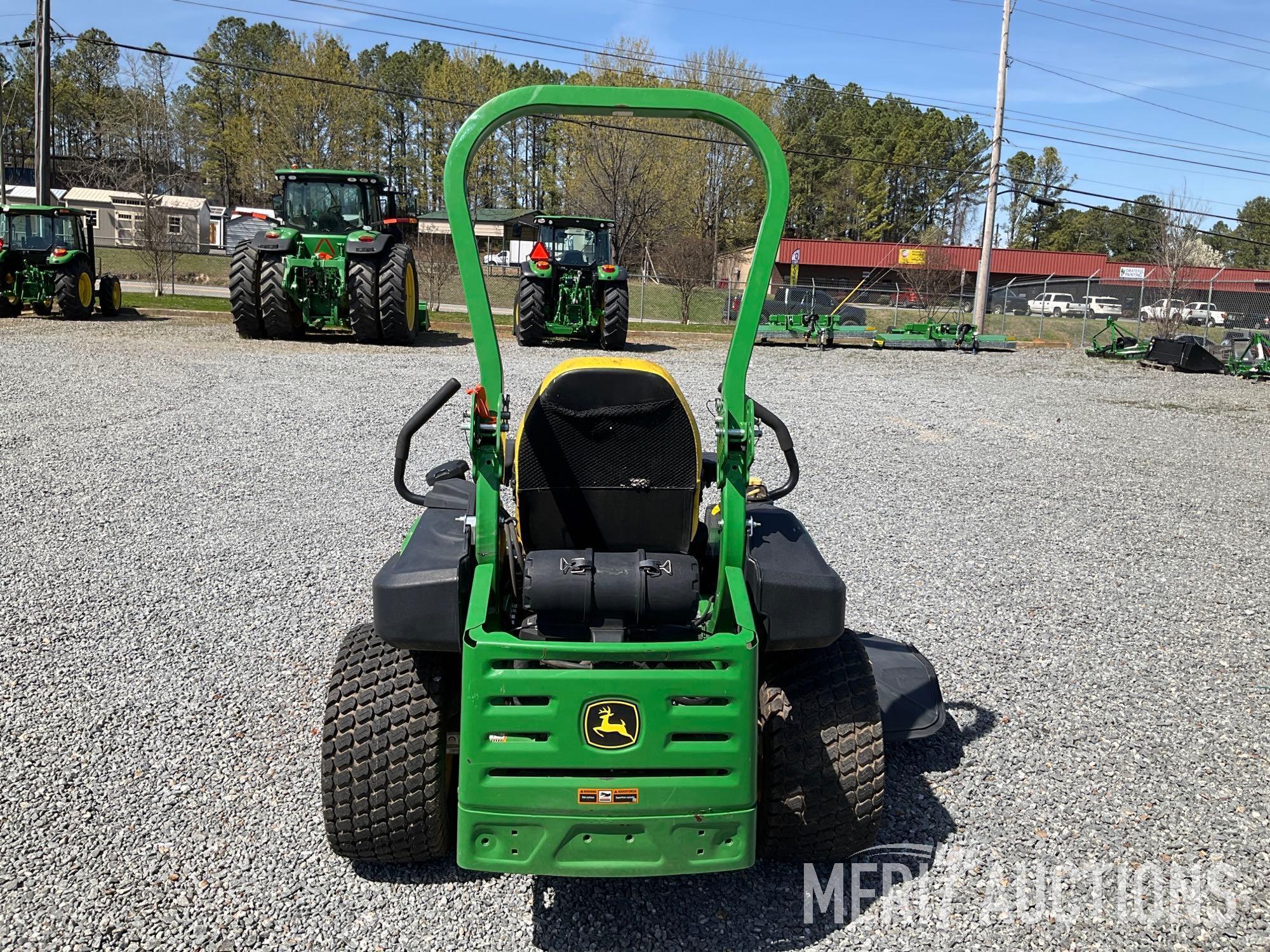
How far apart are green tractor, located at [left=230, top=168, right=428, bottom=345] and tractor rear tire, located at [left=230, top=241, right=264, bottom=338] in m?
0.01

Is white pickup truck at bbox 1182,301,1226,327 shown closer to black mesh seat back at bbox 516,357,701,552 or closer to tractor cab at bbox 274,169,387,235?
tractor cab at bbox 274,169,387,235

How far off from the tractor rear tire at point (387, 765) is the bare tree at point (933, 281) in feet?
90.5

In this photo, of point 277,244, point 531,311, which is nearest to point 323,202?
point 277,244

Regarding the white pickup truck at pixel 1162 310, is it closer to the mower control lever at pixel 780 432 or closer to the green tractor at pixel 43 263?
the green tractor at pixel 43 263

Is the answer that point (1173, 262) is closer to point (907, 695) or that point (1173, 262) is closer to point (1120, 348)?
point (1120, 348)

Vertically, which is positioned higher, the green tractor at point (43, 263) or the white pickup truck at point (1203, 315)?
the white pickup truck at point (1203, 315)

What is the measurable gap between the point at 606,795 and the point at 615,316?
15.3 m

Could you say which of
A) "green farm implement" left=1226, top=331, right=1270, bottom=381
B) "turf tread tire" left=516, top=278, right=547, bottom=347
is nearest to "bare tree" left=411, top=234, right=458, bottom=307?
"turf tread tire" left=516, top=278, right=547, bottom=347

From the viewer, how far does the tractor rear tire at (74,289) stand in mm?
17172

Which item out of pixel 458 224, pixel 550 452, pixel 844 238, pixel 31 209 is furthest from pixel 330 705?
pixel 844 238

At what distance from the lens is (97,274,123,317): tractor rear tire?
1836 centimetres

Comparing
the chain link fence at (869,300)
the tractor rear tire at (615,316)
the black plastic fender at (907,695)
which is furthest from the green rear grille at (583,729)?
the chain link fence at (869,300)

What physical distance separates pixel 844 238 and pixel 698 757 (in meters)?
70.0

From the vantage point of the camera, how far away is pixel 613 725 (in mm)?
2322
